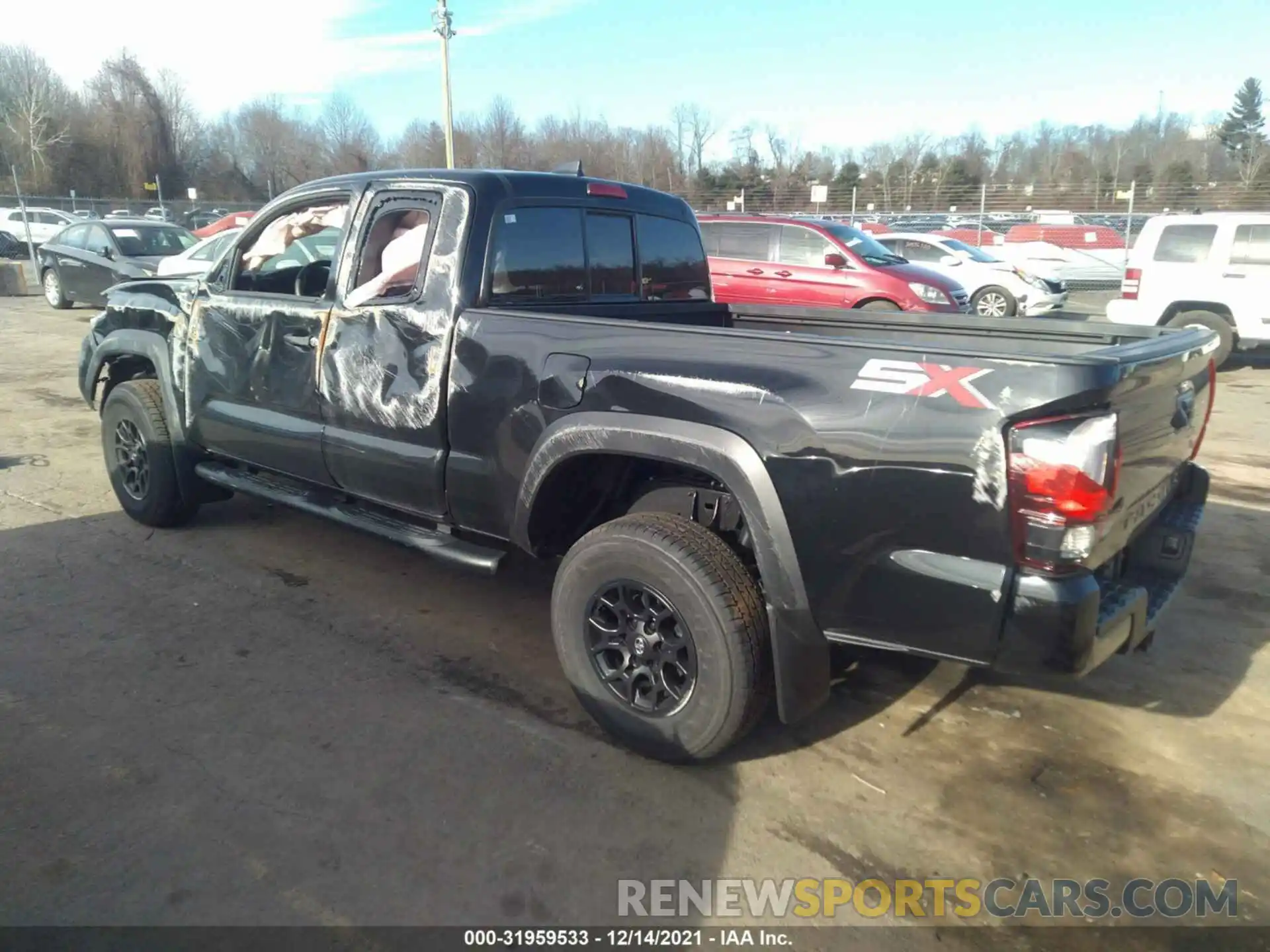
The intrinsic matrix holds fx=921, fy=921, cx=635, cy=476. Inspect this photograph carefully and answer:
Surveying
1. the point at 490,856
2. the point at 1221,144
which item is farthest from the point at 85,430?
the point at 1221,144

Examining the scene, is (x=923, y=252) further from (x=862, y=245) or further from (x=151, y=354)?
(x=151, y=354)

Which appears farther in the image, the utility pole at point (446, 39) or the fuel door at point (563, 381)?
the utility pole at point (446, 39)

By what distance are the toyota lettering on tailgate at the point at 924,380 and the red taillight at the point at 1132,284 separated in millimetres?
10947

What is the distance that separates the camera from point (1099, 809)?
2.95 metres

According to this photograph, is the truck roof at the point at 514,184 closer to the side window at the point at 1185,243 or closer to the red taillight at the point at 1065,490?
the red taillight at the point at 1065,490

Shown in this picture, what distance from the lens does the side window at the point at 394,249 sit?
376 cm

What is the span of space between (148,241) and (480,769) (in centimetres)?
1452

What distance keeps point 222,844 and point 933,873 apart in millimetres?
2079

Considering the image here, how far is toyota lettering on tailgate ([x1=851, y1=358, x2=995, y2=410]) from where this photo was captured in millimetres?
2402

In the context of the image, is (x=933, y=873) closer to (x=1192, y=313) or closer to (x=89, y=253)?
(x=1192, y=313)

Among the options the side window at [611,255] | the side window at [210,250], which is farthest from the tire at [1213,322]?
the side window at [210,250]

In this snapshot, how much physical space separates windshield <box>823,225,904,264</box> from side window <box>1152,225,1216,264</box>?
3.18 m

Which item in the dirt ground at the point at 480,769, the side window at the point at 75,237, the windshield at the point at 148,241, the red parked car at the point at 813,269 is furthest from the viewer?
the side window at the point at 75,237

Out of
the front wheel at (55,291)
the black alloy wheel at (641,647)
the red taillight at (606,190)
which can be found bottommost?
the black alloy wheel at (641,647)
